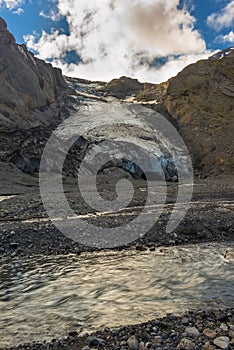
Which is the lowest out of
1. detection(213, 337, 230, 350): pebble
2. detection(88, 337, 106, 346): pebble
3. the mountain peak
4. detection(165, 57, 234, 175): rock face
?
detection(213, 337, 230, 350): pebble

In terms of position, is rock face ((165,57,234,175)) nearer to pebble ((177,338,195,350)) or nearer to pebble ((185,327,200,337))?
pebble ((185,327,200,337))

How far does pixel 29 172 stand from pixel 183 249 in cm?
2804

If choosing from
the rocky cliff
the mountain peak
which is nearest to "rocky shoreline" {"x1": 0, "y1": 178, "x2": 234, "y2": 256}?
the rocky cliff

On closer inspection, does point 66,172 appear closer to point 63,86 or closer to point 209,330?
point 209,330

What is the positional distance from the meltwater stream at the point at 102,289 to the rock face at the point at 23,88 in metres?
41.4

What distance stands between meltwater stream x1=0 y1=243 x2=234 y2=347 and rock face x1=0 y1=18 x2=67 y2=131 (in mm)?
41387

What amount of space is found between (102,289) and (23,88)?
68230 millimetres

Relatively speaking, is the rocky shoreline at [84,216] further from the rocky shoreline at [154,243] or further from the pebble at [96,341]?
the pebble at [96,341]

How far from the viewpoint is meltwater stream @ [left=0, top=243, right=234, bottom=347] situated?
916 centimetres

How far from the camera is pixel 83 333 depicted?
8.41 metres

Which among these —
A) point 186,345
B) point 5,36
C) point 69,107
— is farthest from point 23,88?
point 186,345

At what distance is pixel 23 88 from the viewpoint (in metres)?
73.4

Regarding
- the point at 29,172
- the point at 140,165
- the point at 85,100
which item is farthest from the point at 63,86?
the point at 29,172

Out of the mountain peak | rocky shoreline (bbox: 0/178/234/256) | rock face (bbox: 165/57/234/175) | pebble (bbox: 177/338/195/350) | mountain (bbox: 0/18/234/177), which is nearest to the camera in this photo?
pebble (bbox: 177/338/195/350)
